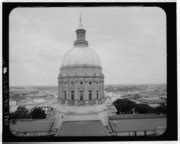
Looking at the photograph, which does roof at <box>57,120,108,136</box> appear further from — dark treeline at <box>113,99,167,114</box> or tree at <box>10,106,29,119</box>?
tree at <box>10,106,29,119</box>

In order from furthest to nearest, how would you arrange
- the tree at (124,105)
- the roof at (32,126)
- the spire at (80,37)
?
the tree at (124,105)
the spire at (80,37)
the roof at (32,126)

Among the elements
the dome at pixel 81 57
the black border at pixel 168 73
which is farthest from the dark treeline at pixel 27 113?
the dome at pixel 81 57

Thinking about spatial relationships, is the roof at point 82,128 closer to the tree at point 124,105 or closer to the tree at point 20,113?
the tree at point 124,105

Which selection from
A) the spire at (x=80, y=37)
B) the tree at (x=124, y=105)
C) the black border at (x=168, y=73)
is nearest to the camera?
the black border at (x=168, y=73)

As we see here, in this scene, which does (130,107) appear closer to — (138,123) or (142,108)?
(142,108)

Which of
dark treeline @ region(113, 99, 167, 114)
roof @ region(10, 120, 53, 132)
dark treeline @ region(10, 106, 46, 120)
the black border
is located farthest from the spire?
roof @ region(10, 120, 53, 132)

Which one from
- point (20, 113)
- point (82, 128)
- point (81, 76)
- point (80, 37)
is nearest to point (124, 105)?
point (82, 128)
